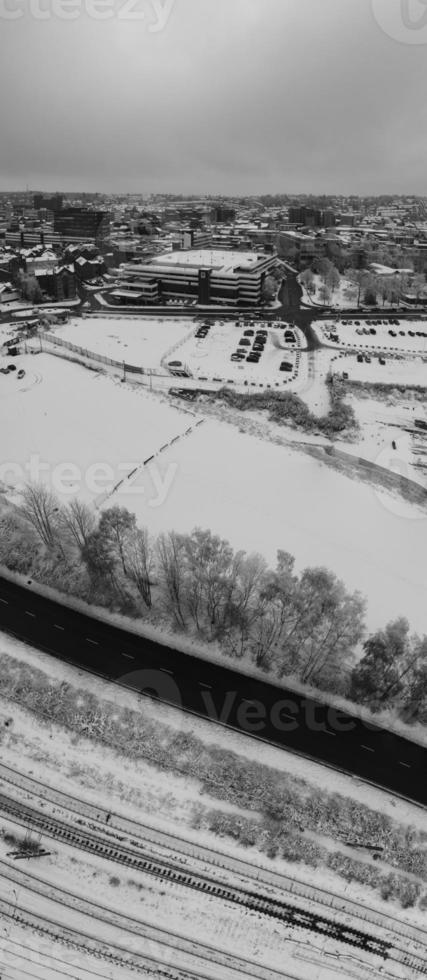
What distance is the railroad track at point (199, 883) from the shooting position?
18.1 m

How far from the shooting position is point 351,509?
39.2 m

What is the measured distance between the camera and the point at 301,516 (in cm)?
3812

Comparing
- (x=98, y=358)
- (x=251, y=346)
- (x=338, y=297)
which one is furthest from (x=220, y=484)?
(x=338, y=297)

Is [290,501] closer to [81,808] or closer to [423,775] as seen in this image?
[423,775]

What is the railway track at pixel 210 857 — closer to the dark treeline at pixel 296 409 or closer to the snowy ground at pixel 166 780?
the snowy ground at pixel 166 780

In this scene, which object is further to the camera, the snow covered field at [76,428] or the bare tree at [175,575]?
the snow covered field at [76,428]

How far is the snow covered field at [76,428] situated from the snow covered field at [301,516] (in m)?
3.82

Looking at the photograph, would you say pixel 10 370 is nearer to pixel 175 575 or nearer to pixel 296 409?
pixel 296 409

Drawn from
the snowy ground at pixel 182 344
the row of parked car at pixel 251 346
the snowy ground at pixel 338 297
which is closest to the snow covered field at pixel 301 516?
the snowy ground at pixel 182 344

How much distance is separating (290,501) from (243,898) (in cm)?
2643

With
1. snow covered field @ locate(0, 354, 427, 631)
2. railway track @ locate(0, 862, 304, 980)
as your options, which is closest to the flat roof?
snow covered field @ locate(0, 354, 427, 631)

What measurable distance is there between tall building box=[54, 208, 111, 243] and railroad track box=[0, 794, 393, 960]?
175384 mm

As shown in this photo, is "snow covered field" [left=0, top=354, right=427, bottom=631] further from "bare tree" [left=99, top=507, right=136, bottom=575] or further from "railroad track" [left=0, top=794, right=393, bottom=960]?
"railroad track" [left=0, top=794, right=393, bottom=960]

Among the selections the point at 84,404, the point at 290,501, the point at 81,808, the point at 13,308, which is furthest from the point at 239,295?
the point at 81,808
